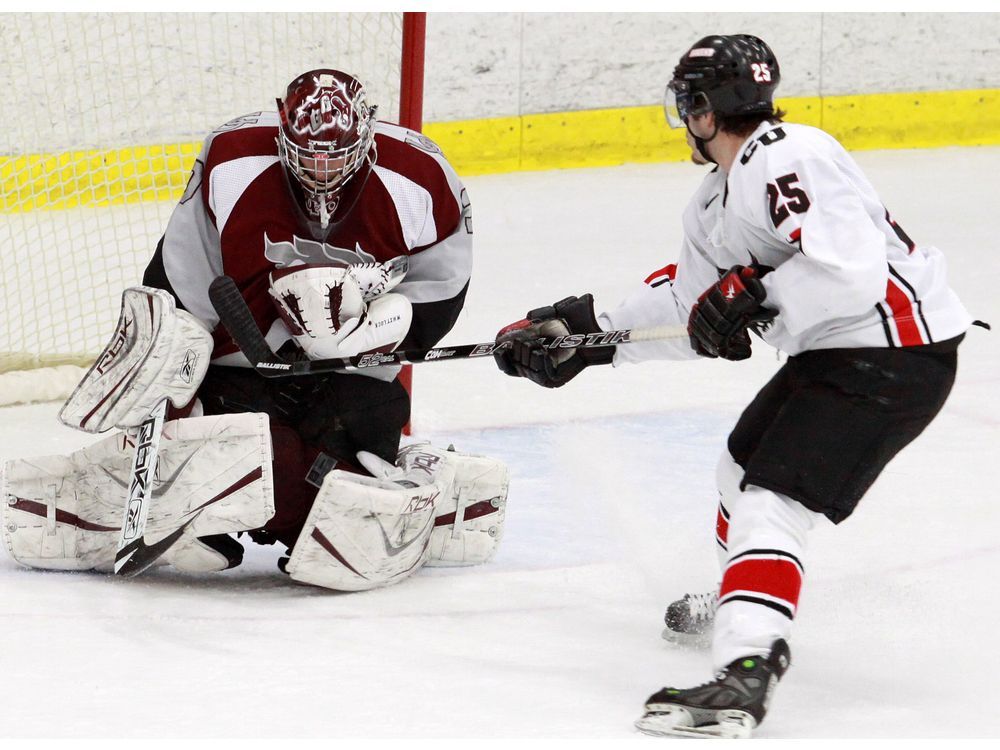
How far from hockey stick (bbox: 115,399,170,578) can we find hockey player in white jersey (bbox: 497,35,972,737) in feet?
3.00

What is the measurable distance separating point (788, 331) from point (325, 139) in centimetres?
84

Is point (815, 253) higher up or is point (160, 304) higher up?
point (815, 253)

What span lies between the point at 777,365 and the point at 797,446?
2236mm

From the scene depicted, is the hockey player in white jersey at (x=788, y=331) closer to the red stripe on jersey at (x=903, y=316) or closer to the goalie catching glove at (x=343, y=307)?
the red stripe on jersey at (x=903, y=316)

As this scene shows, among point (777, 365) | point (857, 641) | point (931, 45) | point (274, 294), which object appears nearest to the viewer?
point (857, 641)

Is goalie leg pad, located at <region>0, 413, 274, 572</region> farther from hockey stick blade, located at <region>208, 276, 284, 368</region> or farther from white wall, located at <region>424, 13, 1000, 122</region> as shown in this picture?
white wall, located at <region>424, 13, 1000, 122</region>

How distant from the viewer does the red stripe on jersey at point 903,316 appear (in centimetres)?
222

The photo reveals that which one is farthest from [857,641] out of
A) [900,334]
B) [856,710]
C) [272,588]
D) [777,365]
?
[777,365]

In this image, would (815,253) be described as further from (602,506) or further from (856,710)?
(602,506)

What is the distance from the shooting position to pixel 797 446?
2172mm

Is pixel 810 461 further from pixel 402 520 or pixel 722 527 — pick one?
pixel 402 520

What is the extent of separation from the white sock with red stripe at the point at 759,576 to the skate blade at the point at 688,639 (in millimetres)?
353

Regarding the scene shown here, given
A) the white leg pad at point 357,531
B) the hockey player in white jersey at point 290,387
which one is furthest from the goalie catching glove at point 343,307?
the white leg pad at point 357,531

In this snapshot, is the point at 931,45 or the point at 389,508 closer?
the point at 389,508
